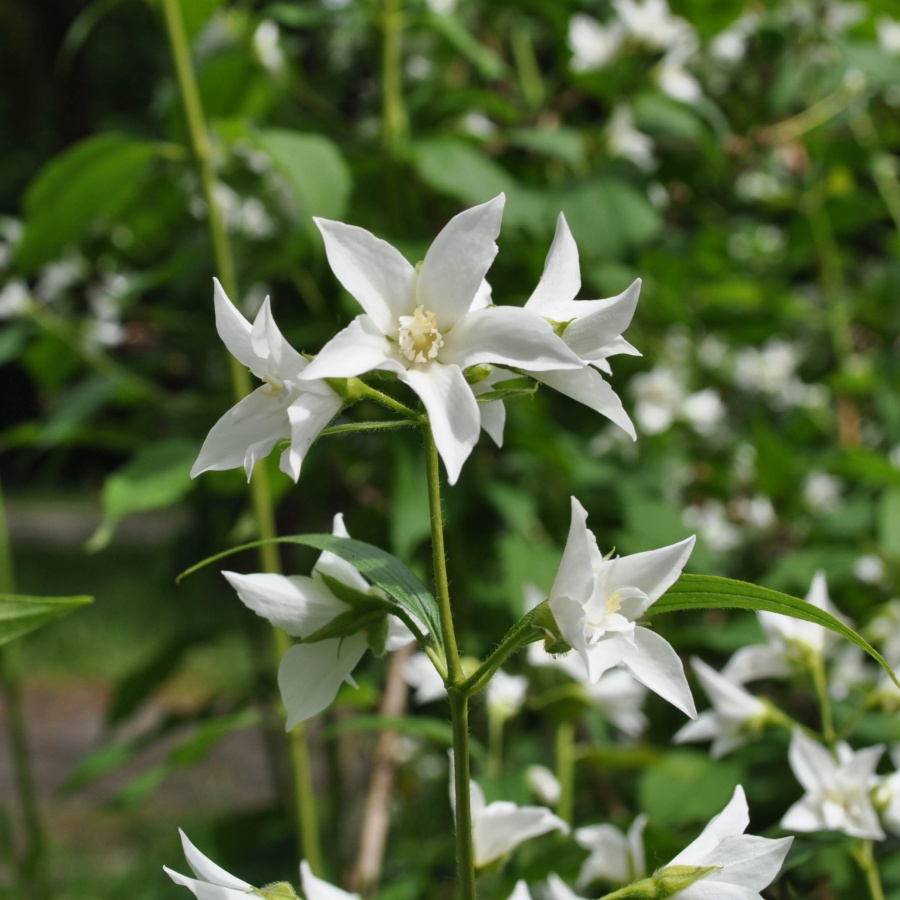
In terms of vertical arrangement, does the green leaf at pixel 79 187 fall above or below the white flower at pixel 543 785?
above

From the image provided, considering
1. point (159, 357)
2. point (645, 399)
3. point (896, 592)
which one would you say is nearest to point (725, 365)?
point (645, 399)

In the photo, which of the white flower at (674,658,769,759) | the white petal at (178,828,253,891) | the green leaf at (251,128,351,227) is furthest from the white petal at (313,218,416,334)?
the green leaf at (251,128,351,227)

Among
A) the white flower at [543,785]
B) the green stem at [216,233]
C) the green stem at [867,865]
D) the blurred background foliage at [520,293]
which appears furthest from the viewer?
the blurred background foliage at [520,293]

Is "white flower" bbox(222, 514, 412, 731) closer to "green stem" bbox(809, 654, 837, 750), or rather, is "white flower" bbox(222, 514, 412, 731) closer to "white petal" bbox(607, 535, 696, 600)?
"white petal" bbox(607, 535, 696, 600)

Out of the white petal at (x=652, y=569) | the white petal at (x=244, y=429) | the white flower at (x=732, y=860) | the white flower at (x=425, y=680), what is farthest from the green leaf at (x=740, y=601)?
the white flower at (x=425, y=680)

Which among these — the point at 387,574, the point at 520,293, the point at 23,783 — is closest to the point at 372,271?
the point at 387,574

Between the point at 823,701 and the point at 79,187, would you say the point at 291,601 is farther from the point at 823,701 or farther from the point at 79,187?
the point at 79,187

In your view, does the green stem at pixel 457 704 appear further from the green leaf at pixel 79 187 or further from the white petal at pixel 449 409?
the green leaf at pixel 79 187
